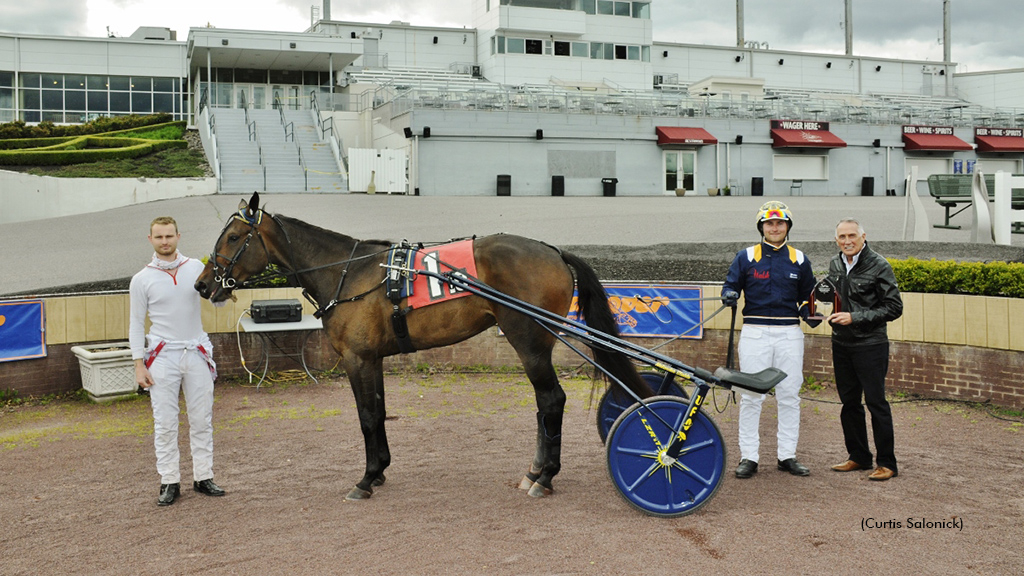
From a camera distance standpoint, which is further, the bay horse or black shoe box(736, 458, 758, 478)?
black shoe box(736, 458, 758, 478)

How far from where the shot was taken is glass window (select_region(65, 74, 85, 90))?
45.7 meters

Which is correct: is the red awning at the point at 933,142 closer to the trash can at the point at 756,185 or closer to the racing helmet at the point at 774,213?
the trash can at the point at 756,185

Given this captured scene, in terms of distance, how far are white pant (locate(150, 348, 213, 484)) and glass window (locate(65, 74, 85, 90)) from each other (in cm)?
4625

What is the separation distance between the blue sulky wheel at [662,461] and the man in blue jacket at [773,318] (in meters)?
0.85

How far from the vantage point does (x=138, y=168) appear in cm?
2947

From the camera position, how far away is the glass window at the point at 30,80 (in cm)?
4503

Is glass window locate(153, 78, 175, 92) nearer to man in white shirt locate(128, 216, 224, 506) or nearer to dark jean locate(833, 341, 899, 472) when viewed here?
man in white shirt locate(128, 216, 224, 506)

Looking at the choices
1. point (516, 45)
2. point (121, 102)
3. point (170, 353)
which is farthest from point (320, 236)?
point (121, 102)

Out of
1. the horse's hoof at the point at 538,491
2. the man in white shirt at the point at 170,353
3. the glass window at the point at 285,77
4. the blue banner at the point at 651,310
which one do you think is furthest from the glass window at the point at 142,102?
the horse's hoof at the point at 538,491

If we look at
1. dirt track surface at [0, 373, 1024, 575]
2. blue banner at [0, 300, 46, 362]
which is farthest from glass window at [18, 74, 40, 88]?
dirt track surface at [0, 373, 1024, 575]

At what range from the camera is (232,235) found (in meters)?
6.23

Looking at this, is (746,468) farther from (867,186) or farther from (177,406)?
(867,186)

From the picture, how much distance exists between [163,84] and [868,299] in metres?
48.0

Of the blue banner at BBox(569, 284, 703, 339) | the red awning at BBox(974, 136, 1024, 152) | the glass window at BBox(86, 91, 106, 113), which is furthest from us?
the glass window at BBox(86, 91, 106, 113)
